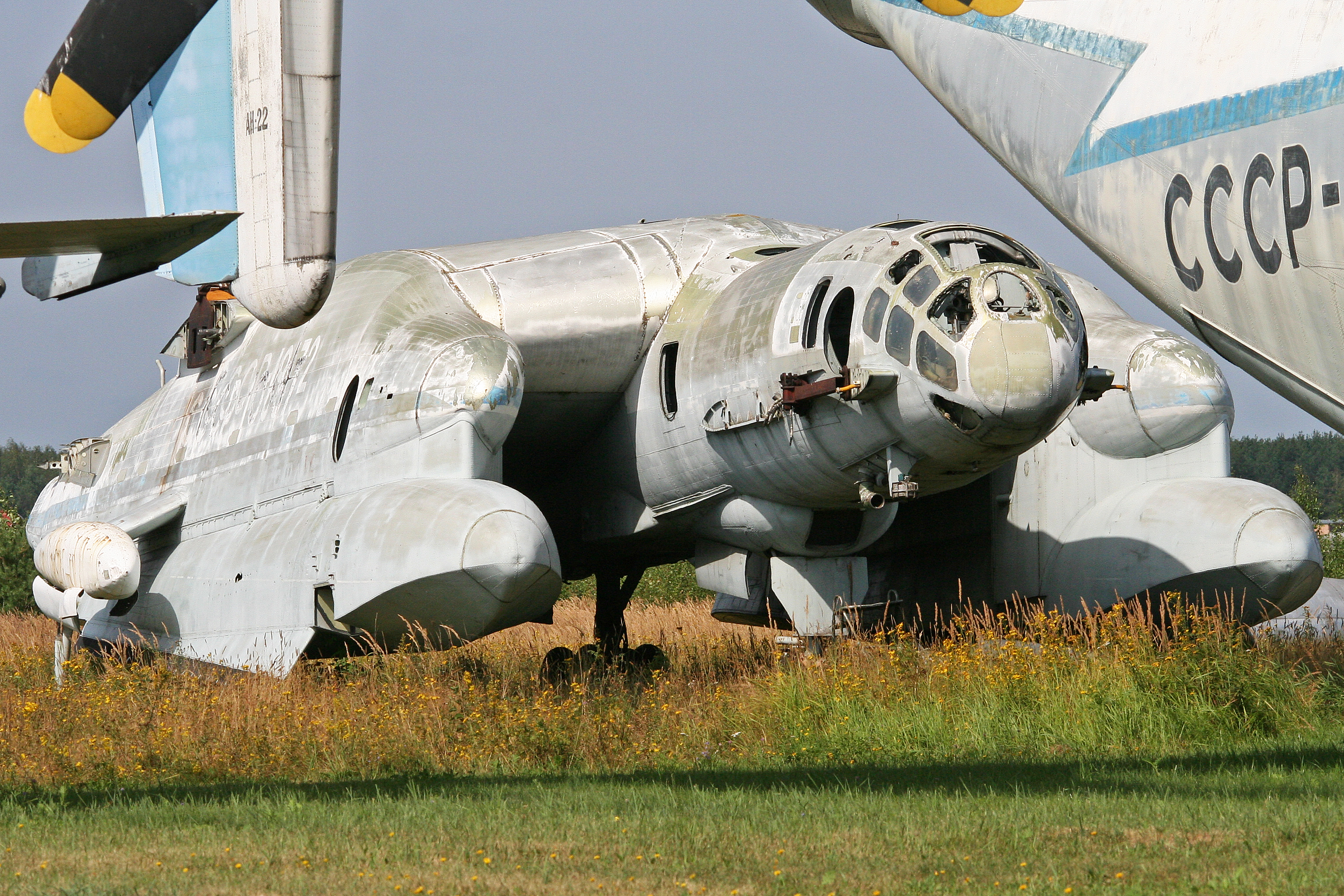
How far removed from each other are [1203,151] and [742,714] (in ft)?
21.7

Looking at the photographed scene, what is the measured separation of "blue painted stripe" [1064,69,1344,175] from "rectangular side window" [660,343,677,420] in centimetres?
732

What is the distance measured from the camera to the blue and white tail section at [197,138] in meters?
8.08

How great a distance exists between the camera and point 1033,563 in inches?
554

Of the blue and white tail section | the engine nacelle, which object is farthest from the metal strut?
the blue and white tail section

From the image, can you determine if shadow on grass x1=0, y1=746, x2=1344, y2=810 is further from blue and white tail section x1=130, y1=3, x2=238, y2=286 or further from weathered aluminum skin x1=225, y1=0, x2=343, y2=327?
blue and white tail section x1=130, y1=3, x2=238, y2=286

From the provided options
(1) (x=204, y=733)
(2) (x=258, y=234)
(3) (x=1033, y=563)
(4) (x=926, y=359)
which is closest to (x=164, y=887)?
(2) (x=258, y=234)

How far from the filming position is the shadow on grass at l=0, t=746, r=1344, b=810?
8039 millimetres

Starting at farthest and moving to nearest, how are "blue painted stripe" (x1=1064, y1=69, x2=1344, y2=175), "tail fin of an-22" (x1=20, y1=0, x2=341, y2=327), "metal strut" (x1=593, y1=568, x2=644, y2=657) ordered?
1. "metal strut" (x1=593, y1=568, x2=644, y2=657)
2. "tail fin of an-22" (x1=20, y1=0, x2=341, y2=327)
3. "blue painted stripe" (x1=1064, y1=69, x2=1344, y2=175)

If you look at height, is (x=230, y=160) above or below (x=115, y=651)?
above

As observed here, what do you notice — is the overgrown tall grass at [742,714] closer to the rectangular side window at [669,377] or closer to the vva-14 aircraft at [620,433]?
the vva-14 aircraft at [620,433]

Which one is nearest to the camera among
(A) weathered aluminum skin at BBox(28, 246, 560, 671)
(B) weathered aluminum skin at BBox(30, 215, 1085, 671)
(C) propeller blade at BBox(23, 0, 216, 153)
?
(C) propeller blade at BBox(23, 0, 216, 153)

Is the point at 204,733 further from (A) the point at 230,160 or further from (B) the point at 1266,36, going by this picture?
(B) the point at 1266,36

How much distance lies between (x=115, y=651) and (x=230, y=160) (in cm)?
857

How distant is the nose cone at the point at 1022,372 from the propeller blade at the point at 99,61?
584cm
